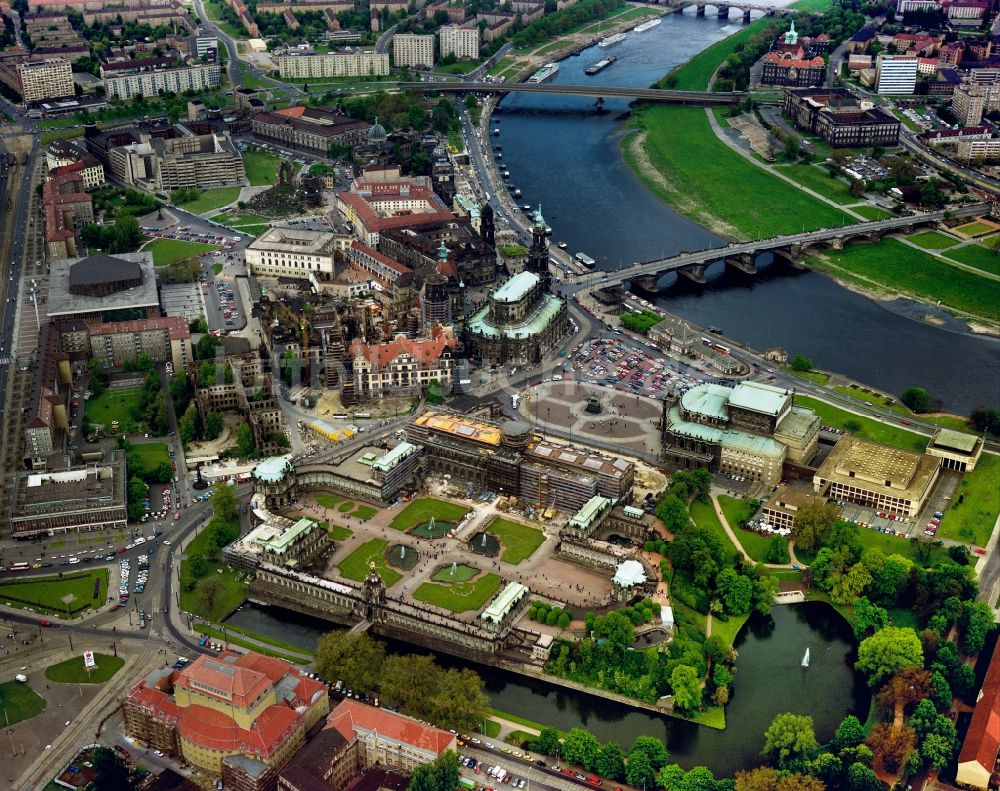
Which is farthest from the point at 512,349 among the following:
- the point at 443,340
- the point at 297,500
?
the point at 297,500

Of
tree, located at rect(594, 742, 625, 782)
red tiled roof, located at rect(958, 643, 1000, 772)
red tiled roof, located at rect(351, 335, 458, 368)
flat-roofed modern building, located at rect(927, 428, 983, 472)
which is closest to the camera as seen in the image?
red tiled roof, located at rect(958, 643, 1000, 772)

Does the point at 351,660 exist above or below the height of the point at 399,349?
below

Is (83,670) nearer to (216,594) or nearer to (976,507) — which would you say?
(216,594)

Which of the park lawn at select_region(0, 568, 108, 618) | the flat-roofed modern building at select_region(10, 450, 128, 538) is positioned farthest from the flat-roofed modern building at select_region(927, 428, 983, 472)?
the park lawn at select_region(0, 568, 108, 618)

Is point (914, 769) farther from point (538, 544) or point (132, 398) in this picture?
point (132, 398)

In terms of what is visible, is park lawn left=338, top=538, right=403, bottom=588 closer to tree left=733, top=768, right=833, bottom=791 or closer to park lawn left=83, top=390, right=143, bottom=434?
park lawn left=83, top=390, right=143, bottom=434

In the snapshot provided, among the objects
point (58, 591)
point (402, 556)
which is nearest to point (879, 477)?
point (402, 556)
